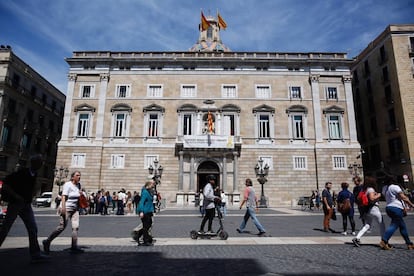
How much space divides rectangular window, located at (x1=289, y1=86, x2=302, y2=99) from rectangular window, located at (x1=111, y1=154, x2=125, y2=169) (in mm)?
19048

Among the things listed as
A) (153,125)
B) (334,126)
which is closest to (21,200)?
(153,125)

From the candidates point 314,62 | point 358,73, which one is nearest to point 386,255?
point 314,62

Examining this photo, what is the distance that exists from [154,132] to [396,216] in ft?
80.1

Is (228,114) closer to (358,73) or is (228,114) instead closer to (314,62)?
(314,62)

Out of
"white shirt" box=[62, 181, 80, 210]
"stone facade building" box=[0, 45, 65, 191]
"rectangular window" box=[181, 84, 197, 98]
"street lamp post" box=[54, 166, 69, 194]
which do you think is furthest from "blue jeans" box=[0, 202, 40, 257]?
"stone facade building" box=[0, 45, 65, 191]

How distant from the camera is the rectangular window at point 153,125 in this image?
28531 mm

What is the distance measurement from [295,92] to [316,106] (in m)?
2.67

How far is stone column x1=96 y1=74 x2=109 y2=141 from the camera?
92.7 ft

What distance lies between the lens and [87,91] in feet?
97.1

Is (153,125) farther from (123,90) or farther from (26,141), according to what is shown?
(26,141)

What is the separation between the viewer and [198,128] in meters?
28.4

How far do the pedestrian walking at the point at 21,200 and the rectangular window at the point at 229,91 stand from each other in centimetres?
2526

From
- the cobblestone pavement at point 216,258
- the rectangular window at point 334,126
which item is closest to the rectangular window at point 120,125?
the cobblestone pavement at point 216,258

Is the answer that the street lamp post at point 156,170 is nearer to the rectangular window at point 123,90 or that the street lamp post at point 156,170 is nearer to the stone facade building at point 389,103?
the rectangular window at point 123,90
